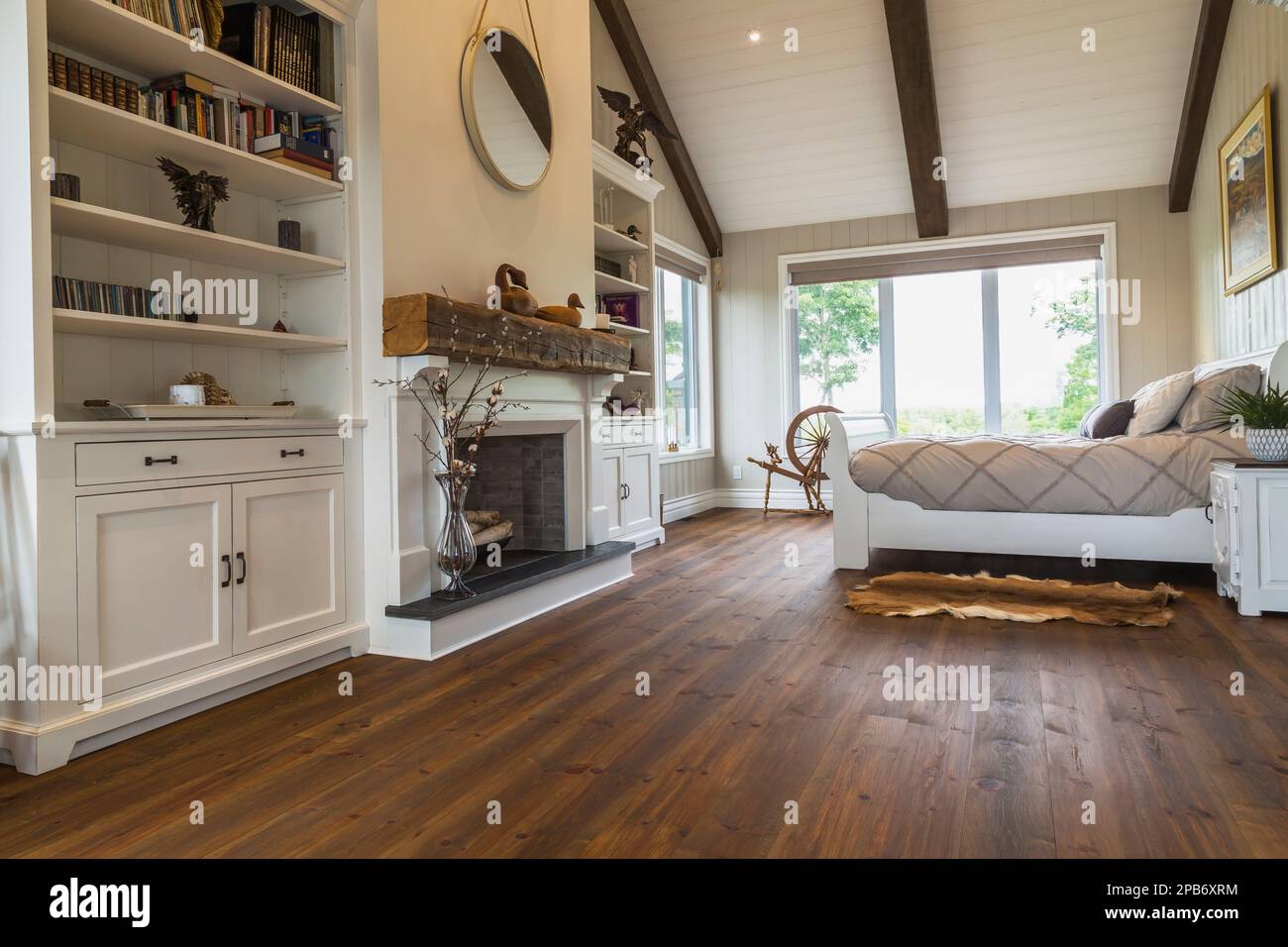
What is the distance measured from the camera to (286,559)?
278cm

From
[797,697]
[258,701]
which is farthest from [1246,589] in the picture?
[258,701]

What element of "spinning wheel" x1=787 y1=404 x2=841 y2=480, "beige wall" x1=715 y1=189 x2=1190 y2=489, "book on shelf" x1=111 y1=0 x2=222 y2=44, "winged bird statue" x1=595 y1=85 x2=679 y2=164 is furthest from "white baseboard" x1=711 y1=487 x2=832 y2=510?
"book on shelf" x1=111 y1=0 x2=222 y2=44

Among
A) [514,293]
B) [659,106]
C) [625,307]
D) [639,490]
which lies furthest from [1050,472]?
[659,106]

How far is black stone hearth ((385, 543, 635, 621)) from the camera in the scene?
303 centimetres

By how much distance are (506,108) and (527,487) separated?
5.66 ft

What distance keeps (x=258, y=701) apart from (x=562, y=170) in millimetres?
2865

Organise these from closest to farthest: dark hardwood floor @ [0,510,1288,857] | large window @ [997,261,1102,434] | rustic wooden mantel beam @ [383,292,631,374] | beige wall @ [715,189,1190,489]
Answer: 1. dark hardwood floor @ [0,510,1288,857]
2. rustic wooden mantel beam @ [383,292,631,374]
3. beige wall @ [715,189,1190,489]
4. large window @ [997,261,1102,434]

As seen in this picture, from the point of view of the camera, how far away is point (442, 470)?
10.6 feet

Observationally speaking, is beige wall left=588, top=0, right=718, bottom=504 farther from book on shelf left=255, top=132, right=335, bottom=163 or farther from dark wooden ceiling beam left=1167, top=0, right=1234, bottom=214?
dark wooden ceiling beam left=1167, top=0, right=1234, bottom=214

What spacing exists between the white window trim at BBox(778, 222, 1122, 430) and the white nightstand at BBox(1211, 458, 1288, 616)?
3.38m

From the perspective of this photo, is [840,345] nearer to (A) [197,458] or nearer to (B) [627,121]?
(B) [627,121]

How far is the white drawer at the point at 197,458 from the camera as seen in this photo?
2182 mm

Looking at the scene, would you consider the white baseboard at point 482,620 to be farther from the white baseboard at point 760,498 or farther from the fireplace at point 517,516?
the white baseboard at point 760,498
